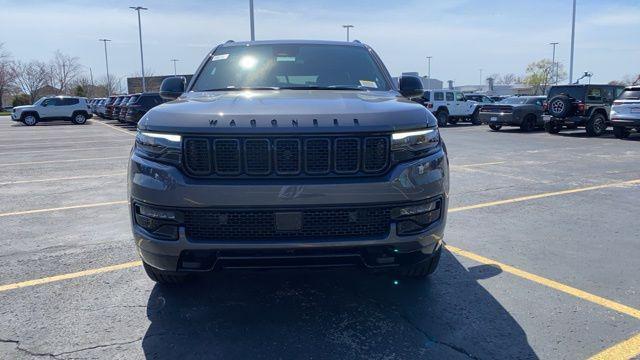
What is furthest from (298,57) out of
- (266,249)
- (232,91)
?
(266,249)

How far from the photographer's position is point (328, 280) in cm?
395

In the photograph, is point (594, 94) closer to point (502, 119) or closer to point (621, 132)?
point (621, 132)

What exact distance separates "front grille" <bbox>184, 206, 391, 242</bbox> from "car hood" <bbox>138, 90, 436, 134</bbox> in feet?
1.50

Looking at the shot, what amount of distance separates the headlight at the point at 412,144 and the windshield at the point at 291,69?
118 cm

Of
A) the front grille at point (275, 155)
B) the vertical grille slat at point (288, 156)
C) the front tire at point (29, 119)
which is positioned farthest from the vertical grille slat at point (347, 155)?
the front tire at point (29, 119)

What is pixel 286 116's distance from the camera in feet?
9.31

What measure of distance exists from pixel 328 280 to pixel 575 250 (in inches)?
97.3

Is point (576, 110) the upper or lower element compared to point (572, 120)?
upper

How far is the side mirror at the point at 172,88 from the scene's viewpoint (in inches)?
177

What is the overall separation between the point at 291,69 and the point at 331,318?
7.12 feet

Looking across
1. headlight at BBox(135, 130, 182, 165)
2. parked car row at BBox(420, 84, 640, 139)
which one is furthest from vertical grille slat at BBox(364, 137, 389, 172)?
parked car row at BBox(420, 84, 640, 139)

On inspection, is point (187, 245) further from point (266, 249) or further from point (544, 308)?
point (544, 308)

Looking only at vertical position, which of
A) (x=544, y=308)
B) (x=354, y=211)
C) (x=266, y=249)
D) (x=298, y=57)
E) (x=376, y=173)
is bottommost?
(x=544, y=308)

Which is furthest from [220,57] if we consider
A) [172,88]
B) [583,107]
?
[583,107]
